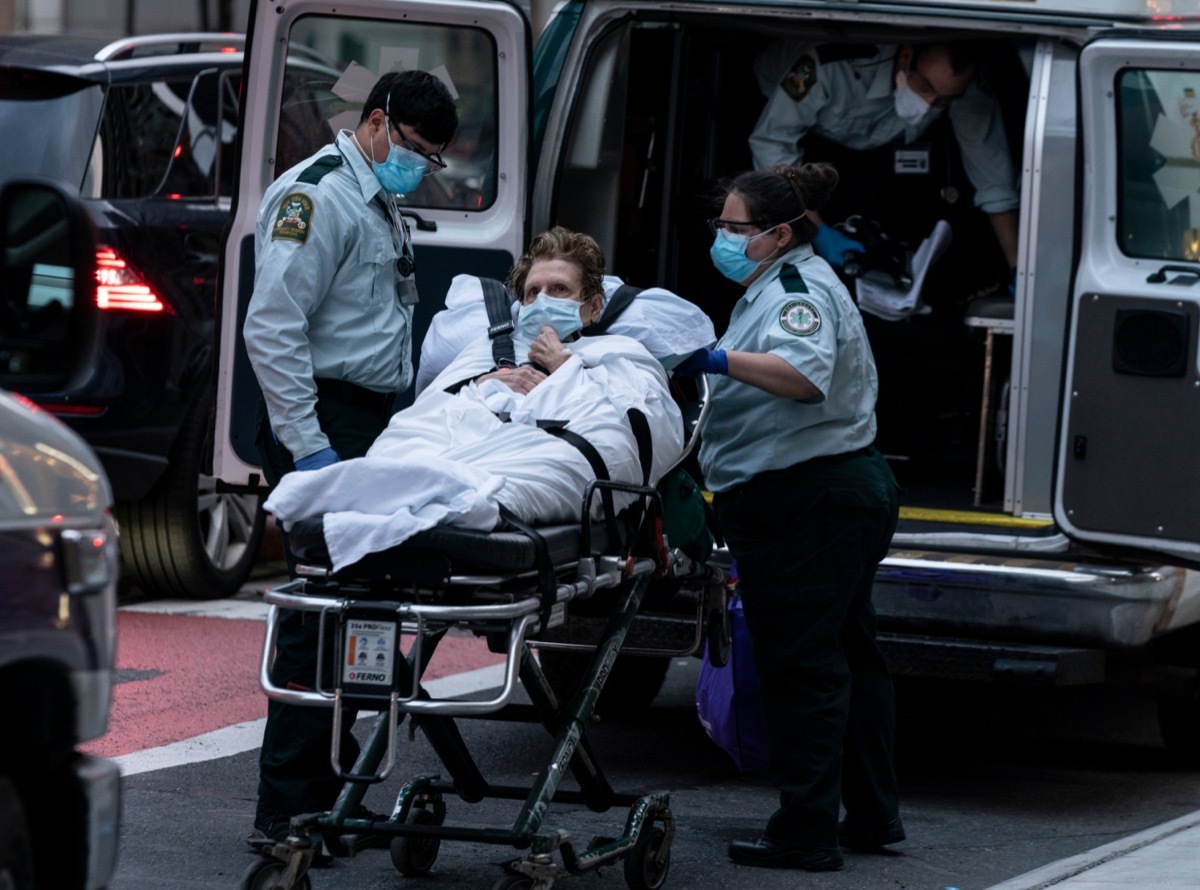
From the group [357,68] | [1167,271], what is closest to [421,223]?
[357,68]

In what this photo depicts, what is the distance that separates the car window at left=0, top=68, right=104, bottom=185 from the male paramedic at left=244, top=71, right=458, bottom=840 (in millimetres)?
2792

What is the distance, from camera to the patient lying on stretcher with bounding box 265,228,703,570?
4.19 metres

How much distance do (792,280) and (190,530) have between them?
394cm

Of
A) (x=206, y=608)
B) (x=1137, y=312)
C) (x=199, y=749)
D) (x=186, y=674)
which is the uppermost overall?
(x=1137, y=312)

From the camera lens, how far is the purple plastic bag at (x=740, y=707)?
17.7 feet

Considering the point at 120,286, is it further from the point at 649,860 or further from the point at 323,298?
the point at 649,860

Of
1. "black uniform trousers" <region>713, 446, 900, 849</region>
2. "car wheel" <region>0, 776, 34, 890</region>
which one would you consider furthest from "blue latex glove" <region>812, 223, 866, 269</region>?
"car wheel" <region>0, 776, 34, 890</region>

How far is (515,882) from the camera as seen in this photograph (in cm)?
430

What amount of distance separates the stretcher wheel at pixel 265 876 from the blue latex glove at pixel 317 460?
103 cm

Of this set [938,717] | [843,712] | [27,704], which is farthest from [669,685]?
[27,704]

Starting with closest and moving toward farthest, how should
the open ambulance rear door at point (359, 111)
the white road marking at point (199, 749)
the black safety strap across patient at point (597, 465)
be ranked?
1. the black safety strap across patient at point (597, 465)
2. the white road marking at point (199, 749)
3. the open ambulance rear door at point (359, 111)

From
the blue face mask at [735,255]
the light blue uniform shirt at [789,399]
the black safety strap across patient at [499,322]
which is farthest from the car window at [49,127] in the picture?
the light blue uniform shirt at [789,399]

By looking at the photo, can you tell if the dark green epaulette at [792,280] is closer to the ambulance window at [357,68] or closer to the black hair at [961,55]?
the ambulance window at [357,68]

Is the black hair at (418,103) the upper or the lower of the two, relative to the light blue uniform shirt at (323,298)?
upper
